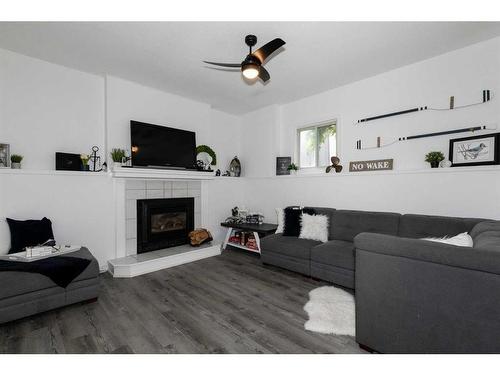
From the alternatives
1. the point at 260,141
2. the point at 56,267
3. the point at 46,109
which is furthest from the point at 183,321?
the point at 260,141

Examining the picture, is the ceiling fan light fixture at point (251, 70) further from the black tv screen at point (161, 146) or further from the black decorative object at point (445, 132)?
the black decorative object at point (445, 132)

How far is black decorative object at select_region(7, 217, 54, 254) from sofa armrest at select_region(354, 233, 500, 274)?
3.43 m

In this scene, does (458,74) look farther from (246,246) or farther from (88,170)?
(88,170)

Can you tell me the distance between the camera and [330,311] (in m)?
2.30

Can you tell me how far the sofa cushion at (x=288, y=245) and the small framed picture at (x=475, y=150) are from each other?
6.56 feet

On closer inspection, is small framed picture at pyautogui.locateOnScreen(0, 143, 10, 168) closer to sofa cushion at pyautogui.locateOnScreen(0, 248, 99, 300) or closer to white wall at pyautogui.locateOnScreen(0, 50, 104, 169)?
white wall at pyautogui.locateOnScreen(0, 50, 104, 169)

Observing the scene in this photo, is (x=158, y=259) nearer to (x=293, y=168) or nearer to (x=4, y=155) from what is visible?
(x=4, y=155)

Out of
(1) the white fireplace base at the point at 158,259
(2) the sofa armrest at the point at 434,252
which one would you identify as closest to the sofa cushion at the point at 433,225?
(2) the sofa armrest at the point at 434,252

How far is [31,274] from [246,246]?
2934mm

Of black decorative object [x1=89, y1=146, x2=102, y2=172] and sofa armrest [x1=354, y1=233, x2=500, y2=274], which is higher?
black decorative object [x1=89, y1=146, x2=102, y2=172]

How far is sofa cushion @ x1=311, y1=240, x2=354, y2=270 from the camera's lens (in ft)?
9.08

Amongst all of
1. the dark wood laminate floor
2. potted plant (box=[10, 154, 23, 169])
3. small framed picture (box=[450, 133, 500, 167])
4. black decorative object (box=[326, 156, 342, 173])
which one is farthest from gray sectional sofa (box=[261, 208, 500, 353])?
potted plant (box=[10, 154, 23, 169])

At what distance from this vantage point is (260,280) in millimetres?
3150
